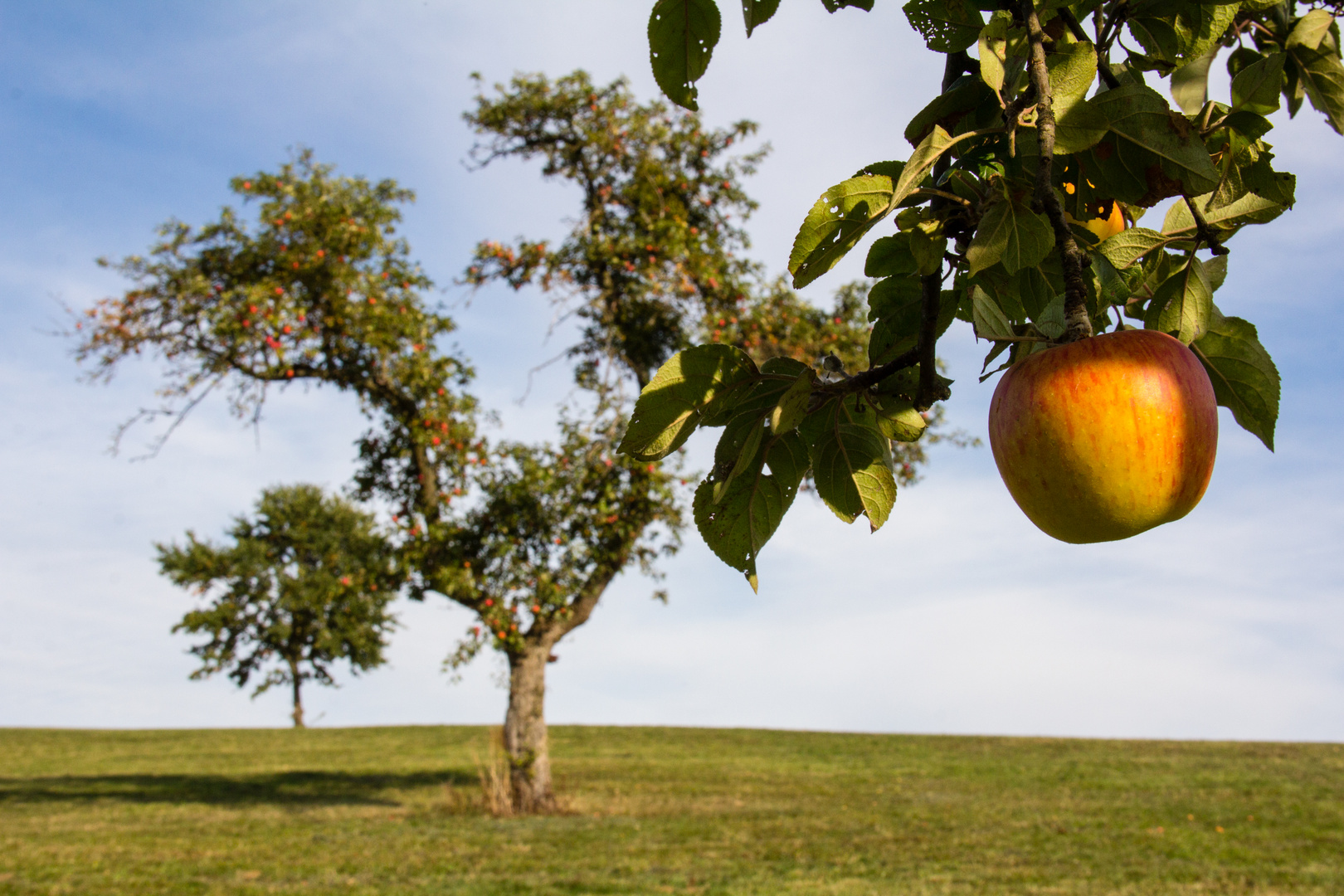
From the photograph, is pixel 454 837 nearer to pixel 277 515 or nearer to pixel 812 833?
pixel 812 833

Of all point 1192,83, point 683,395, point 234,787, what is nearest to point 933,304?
point 683,395

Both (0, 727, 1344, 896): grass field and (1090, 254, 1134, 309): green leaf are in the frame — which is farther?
(0, 727, 1344, 896): grass field

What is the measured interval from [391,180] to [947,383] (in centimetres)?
1116

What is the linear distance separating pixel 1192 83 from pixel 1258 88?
0.43 ft

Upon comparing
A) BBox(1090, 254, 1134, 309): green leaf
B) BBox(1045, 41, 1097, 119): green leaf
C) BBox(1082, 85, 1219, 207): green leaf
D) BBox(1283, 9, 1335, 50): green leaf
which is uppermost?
BBox(1283, 9, 1335, 50): green leaf

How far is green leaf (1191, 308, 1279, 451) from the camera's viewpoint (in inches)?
41.1

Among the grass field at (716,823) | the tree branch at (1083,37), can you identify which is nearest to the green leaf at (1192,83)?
the tree branch at (1083,37)

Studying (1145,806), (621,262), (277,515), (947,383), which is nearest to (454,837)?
(621,262)

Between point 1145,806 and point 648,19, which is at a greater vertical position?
point 648,19

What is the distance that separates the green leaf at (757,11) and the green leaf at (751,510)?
45 centimetres

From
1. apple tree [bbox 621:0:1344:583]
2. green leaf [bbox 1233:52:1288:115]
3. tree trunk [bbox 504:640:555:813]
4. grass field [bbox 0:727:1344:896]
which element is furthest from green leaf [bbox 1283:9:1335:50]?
tree trunk [bbox 504:640:555:813]

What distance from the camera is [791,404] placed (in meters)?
1.01

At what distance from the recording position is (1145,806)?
11484mm

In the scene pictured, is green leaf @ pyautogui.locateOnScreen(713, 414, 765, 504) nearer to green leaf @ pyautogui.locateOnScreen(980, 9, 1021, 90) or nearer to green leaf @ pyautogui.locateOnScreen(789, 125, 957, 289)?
green leaf @ pyautogui.locateOnScreen(789, 125, 957, 289)
